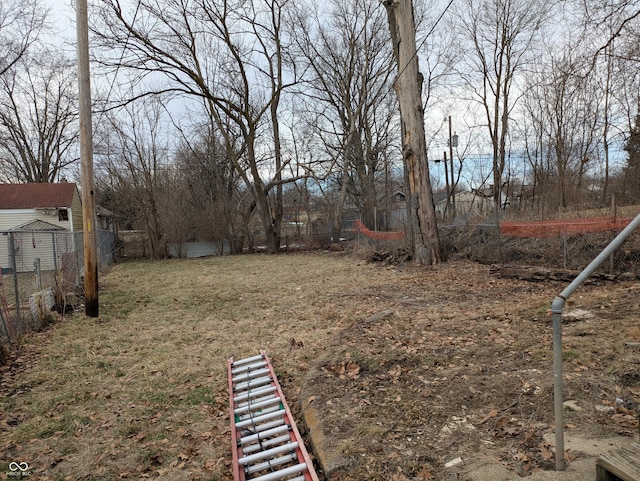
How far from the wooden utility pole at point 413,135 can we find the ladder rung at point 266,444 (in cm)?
1003

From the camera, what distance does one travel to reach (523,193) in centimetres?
2794

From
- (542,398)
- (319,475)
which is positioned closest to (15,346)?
(319,475)

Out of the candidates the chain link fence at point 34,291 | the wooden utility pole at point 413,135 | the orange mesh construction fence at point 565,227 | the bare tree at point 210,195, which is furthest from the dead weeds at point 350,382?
the bare tree at point 210,195

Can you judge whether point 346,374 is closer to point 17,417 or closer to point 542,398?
point 542,398

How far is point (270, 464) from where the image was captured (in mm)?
2938

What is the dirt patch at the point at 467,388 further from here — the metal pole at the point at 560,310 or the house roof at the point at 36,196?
the house roof at the point at 36,196

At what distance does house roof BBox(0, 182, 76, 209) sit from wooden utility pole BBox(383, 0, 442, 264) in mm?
20780

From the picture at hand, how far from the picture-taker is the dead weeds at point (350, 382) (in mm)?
2922

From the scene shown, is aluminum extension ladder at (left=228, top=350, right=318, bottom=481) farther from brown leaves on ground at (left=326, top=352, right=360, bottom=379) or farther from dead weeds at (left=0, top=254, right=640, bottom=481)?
brown leaves on ground at (left=326, top=352, right=360, bottom=379)

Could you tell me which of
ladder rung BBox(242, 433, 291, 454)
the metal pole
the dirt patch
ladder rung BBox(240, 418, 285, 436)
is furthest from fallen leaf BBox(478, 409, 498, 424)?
ladder rung BBox(240, 418, 285, 436)

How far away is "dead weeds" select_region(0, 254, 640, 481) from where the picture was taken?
2.92 m

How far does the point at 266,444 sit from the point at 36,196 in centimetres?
2652

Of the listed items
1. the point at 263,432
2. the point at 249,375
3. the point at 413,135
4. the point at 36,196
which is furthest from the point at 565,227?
the point at 36,196

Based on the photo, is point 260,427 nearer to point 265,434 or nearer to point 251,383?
point 265,434
